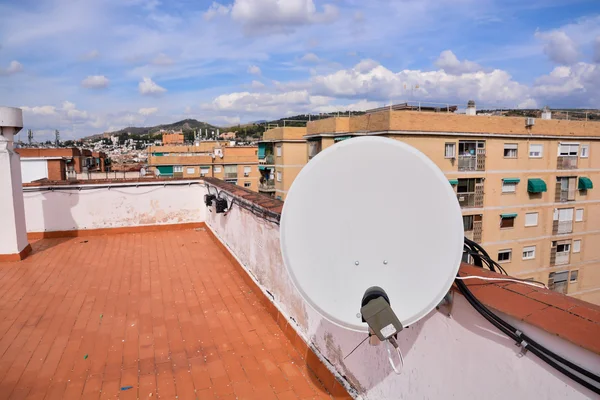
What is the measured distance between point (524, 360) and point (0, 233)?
25.8ft

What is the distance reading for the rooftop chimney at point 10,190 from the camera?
6492 mm

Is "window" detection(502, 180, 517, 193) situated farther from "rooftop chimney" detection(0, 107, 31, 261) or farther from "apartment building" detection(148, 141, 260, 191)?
"apartment building" detection(148, 141, 260, 191)

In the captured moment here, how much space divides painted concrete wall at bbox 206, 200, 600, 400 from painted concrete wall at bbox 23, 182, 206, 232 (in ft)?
21.3

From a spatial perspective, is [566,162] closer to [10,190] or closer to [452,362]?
[452,362]

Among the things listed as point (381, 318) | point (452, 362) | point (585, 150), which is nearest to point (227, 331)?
point (452, 362)

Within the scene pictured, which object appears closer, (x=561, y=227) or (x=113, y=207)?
(x=113, y=207)

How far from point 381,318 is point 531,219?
30763 millimetres

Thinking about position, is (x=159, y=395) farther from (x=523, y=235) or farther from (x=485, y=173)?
(x=523, y=235)

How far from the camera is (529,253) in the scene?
27844 millimetres

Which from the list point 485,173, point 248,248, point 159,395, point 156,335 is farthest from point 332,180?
point 485,173

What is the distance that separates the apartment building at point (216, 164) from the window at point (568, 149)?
34334 mm

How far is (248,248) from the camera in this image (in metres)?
5.41

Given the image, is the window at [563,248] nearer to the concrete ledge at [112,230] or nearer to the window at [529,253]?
the window at [529,253]

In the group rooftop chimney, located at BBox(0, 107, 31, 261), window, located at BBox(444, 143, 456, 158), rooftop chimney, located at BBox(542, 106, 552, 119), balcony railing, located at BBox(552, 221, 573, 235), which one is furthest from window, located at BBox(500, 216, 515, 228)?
rooftop chimney, located at BBox(0, 107, 31, 261)
